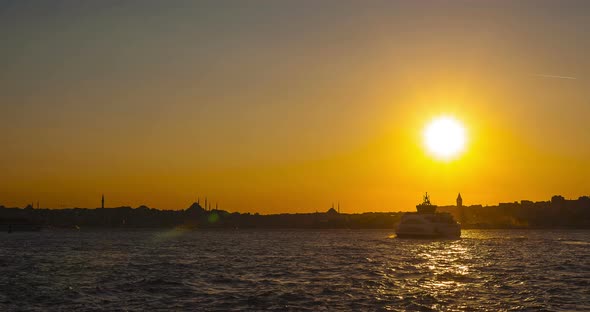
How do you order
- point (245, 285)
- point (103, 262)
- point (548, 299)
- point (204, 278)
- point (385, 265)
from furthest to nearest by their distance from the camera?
point (103, 262) → point (385, 265) → point (204, 278) → point (245, 285) → point (548, 299)

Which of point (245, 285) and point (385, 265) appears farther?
point (385, 265)

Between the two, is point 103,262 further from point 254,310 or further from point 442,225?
point 442,225

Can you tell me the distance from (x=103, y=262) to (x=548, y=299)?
45.4 meters

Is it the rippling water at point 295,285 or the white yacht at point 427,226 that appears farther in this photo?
the white yacht at point 427,226

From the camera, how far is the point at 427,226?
5940 inches

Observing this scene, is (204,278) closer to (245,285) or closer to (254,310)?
(245,285)

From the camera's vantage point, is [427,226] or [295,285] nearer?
[295,285]

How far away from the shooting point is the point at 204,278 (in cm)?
5119

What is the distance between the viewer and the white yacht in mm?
150875

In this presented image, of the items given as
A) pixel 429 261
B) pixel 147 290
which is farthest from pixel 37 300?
pixel 429 261

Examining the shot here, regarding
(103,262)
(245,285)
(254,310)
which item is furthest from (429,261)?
(254,310)

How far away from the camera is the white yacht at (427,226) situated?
151m

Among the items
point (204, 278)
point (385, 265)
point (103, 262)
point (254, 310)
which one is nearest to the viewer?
point (254, 310)

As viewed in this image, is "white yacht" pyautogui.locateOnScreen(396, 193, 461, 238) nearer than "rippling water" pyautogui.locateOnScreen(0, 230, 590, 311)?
No
